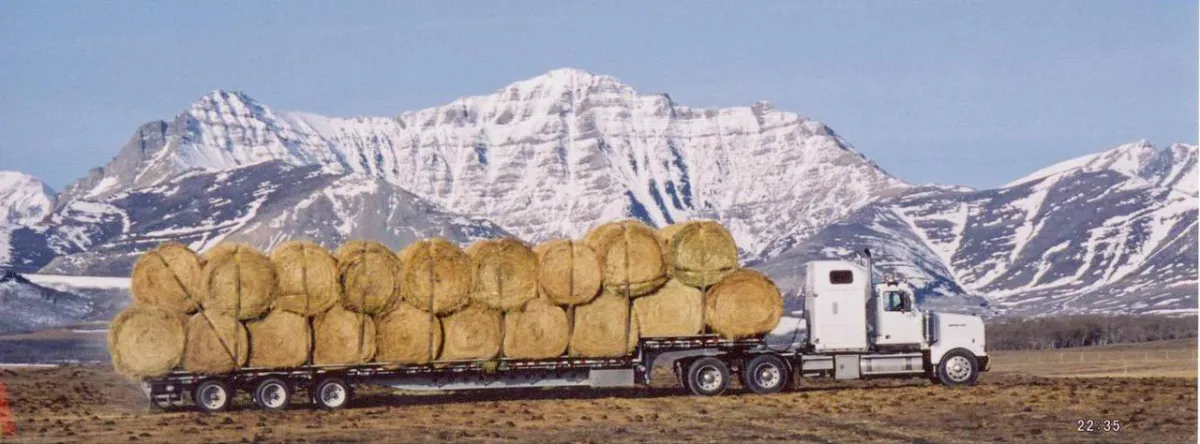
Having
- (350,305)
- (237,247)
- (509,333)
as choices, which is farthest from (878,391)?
(237,247)

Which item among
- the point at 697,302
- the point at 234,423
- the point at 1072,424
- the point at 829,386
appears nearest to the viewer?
the point at 1072,424

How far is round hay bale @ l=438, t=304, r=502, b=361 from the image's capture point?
41.2 metres

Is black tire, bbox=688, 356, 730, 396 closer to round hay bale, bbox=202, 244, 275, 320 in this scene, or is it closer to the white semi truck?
the white semi truck

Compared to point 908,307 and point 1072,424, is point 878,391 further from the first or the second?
point 1072,424

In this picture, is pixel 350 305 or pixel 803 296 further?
pixel 803 296

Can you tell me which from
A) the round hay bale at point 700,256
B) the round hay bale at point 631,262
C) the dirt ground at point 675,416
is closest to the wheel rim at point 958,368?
the dirt ground at point 675,416

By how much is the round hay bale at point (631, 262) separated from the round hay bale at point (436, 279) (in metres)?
3.43

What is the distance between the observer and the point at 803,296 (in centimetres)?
4509

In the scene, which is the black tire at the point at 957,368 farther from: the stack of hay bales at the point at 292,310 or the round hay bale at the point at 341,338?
the stack of hay bales at the point at 292,310

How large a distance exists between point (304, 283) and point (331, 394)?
287 cm

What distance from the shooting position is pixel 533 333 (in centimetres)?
4162

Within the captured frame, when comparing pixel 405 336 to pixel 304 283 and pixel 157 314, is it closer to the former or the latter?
pixel 304 283

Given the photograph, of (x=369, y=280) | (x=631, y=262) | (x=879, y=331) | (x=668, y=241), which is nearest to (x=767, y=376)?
(x=879, y=331)

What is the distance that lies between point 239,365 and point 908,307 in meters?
17.3
